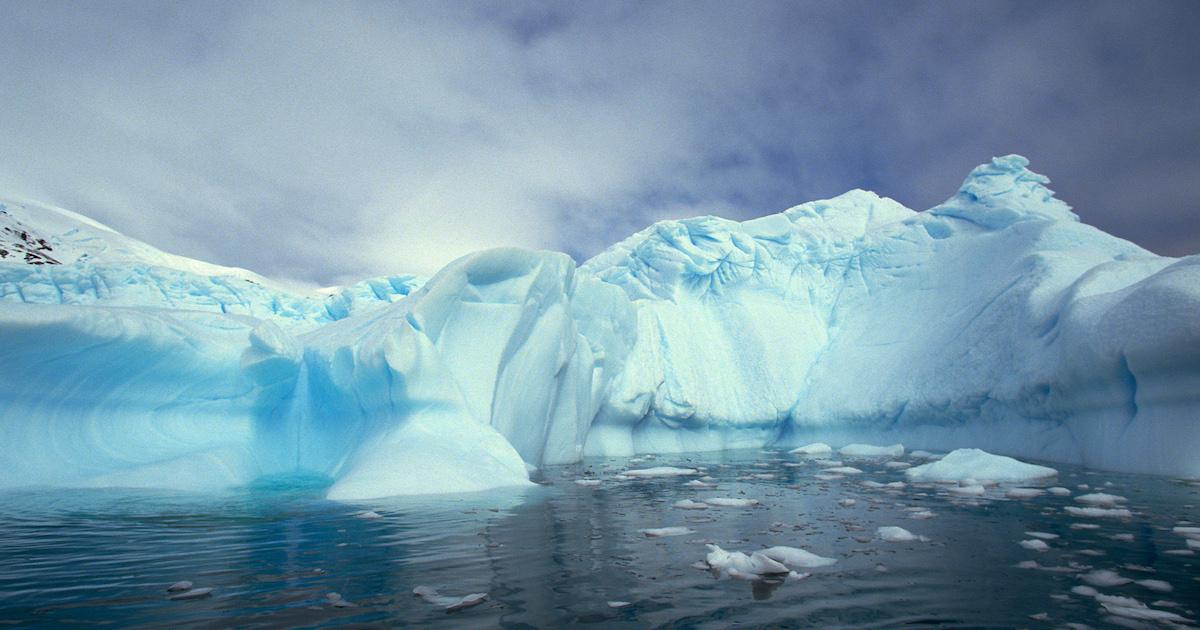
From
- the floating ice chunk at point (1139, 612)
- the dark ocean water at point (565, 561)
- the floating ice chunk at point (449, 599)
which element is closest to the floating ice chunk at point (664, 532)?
the dark ocean water at point (565, 561)

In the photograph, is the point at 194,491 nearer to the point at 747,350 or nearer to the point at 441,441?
the point at 441,441

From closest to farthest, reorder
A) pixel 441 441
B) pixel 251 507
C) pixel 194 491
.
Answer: pixel 251 507, pixel 194 491, pixel 441 441

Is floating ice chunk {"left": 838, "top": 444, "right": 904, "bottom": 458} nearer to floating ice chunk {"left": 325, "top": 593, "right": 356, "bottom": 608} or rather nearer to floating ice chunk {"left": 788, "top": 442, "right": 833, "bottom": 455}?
floating ice chunk {"left": 788, "top": 442, "right": 833, "bottom": 455}

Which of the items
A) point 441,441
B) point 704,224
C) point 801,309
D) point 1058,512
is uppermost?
point 704,224

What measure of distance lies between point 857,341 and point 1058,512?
16372mm

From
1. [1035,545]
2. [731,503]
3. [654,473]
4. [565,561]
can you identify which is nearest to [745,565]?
[565,561]

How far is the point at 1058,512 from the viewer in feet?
20.0

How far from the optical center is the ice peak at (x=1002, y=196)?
2089 centimetres

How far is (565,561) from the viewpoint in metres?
4.20

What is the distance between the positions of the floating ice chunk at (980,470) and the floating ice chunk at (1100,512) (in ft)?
9.37

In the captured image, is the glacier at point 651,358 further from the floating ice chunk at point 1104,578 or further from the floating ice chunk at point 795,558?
the floating ice chunk at point 1104,578

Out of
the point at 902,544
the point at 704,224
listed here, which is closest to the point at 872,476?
the point at 902,544

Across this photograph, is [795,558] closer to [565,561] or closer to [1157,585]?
[565,561]

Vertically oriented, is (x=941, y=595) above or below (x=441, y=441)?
below
